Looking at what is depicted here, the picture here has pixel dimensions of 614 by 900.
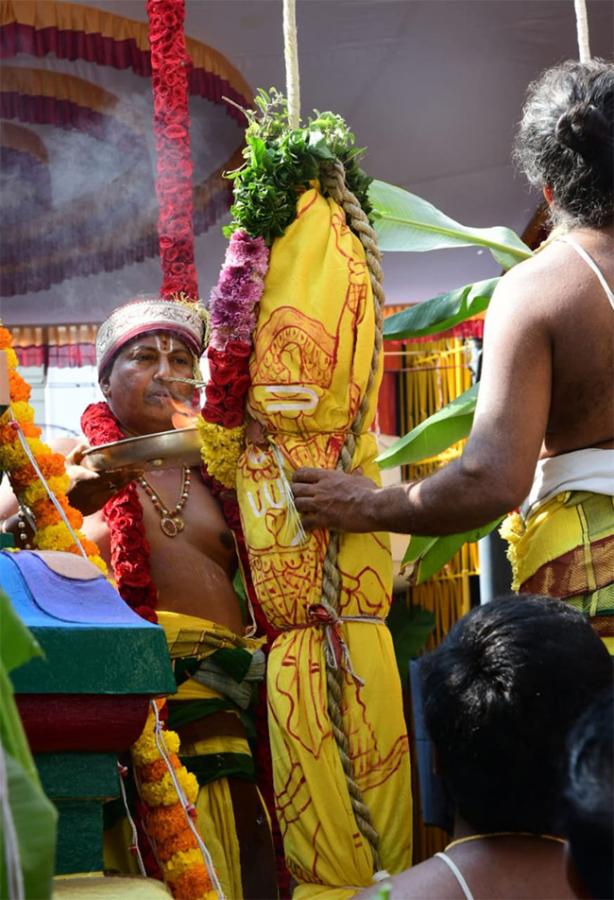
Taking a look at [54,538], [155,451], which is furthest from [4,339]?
[155,451]

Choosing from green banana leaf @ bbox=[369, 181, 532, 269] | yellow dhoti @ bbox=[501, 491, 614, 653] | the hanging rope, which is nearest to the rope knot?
the hanging rope

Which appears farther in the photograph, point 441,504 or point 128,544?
point 128,544

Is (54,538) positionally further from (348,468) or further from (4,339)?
(348,468)

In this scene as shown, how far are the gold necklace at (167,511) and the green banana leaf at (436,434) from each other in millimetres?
820

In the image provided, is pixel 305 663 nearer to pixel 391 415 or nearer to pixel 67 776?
pixel 67 776

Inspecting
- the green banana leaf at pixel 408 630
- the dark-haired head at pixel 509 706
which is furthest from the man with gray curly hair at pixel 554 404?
the green banana leaf at pixel 408 630

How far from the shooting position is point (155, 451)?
9.75 ft

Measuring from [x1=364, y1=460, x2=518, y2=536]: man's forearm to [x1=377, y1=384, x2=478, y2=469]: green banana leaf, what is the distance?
64 centimetres

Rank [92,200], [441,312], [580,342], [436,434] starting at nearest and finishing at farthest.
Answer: [580,342], [436,434], [441,312], [92,200]

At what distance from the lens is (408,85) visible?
616 centimetres

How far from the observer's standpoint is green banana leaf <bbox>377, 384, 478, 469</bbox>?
300cm

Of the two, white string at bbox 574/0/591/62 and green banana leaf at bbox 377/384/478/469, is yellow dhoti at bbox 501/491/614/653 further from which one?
white string at bbox 574/0/591/62

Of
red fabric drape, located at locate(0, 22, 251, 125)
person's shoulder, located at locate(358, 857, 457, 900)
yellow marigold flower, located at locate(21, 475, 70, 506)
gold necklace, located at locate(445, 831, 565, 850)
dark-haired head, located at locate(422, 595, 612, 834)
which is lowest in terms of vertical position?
person's shoulder, located at locate(358, 857, 457, 900)

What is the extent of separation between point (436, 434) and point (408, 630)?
3.29 m
